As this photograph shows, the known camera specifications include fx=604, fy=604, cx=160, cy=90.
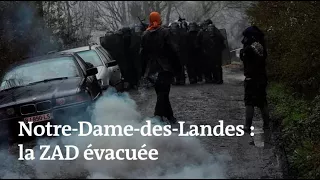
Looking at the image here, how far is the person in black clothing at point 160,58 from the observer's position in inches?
400

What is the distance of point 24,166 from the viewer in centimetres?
779

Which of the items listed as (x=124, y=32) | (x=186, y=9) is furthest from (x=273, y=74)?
(x=186, y=9)

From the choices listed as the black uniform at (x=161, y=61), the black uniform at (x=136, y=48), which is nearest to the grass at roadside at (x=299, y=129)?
the black uniform at (x=161, y=61)

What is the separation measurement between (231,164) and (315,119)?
222 cm

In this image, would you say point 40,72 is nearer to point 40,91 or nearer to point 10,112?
point 40,91

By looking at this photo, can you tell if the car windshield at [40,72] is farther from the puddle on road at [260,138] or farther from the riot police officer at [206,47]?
the riot police officer at [206,47]

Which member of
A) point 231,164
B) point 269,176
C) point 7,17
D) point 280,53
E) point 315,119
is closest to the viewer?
point 269,176

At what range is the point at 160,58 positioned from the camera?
10180 mm

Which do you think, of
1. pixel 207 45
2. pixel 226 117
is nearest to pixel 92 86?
pixel 226 117

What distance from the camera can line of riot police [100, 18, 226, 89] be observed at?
17594 mm

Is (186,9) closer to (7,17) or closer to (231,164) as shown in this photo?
(7,17)

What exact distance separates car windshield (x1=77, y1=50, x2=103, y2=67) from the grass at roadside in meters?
4.52

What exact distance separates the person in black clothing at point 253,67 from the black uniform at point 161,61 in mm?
1432

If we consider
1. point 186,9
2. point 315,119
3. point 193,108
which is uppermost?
point 315,119
